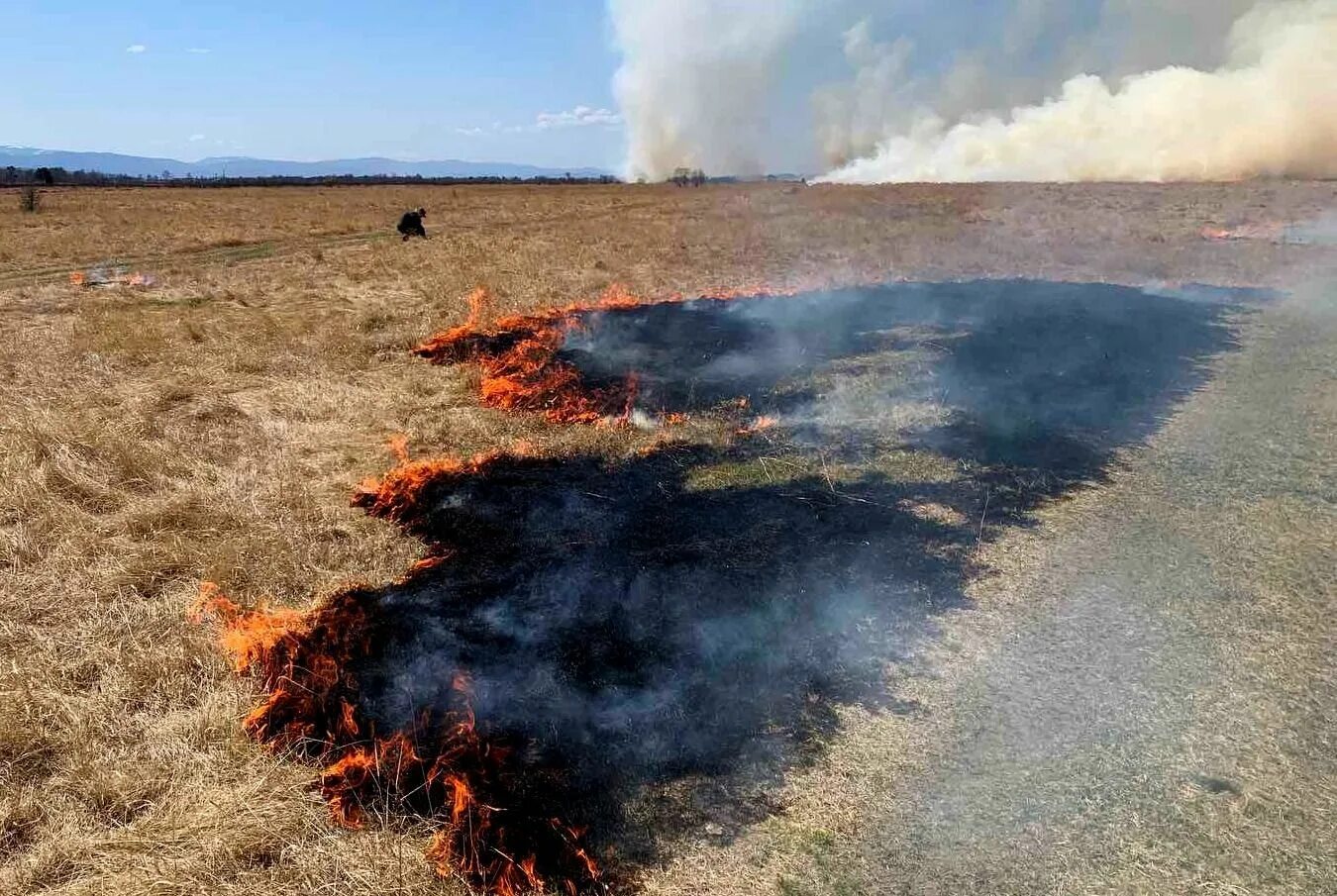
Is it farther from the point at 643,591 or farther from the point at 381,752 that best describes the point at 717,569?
the point at 381,752

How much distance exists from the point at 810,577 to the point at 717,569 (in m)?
0.66

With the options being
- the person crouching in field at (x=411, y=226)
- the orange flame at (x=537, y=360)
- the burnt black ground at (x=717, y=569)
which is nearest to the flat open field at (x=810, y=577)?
the burnt black ground at (x=717, y=569)

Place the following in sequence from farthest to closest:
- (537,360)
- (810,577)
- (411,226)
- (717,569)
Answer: (411,226)
(537,360)
(717,569)
(810,577)

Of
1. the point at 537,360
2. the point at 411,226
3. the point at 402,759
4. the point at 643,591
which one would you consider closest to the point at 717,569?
the point at 643,591

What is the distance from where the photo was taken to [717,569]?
5.43 metres

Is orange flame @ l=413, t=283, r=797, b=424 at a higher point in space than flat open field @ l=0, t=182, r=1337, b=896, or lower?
higher

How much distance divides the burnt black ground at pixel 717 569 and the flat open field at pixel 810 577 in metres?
0.04

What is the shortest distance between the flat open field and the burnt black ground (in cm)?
4

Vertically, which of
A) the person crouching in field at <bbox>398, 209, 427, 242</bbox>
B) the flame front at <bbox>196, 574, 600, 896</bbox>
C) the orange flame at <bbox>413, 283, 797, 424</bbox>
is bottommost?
the flame front at <bbox>196, 574, 600, 896</bbox>

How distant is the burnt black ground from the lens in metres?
3.92

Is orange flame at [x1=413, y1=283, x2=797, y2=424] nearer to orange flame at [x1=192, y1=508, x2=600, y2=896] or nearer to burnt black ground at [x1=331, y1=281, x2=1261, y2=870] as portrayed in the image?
burnt black ground at [x1=331, y1=281, x2=1261, y2=870]

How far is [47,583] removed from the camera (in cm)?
533

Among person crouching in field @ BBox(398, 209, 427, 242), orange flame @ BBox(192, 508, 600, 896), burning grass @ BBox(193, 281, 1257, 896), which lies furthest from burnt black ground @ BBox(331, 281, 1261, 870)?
person crouching in field @ BBox(398, 209, 427, 242)

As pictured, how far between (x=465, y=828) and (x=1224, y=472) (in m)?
7.20
